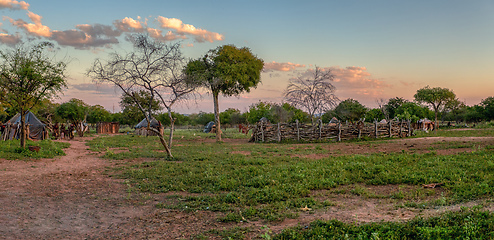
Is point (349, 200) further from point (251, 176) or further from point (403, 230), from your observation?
point (251, 176)

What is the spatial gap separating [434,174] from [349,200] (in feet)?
10.8

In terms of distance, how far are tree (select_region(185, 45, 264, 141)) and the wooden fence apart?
437 cm

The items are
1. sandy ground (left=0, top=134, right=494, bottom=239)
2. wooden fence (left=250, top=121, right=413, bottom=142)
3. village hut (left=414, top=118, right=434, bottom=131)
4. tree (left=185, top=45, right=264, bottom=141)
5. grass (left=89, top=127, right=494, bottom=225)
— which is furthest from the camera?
village hut (left=414, top=118, right=434, bottom=131)

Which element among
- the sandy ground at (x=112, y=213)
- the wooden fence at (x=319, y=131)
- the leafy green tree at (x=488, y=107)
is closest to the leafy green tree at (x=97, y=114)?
the wooden fence at (x=319, y=131)

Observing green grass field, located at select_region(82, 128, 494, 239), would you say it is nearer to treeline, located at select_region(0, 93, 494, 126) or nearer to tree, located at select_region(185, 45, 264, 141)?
tree, located at select_region(185, 45, 264, 141)

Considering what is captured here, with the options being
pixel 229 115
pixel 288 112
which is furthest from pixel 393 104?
pixel 229 115

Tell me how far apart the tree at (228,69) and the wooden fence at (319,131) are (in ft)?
14.3

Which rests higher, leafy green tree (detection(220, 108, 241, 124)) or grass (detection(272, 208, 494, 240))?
leafy green tree (detection(220, 108, 241, 124))

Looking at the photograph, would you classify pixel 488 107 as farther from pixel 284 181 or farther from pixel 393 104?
pixel 284 181

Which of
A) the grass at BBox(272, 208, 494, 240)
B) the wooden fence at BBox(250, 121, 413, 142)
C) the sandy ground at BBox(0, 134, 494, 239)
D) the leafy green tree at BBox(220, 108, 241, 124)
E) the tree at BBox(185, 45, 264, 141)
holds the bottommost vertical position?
the sandy ground at BBox(0, 134, 494, 239)

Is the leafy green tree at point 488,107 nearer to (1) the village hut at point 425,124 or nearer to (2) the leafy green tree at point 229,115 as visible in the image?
(1) the village hut at point 425,124

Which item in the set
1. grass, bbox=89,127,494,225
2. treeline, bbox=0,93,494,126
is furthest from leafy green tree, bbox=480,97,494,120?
grass, bbox=89,127,494,225

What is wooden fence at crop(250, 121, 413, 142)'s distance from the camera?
971 inches

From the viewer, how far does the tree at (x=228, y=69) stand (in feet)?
90.3
